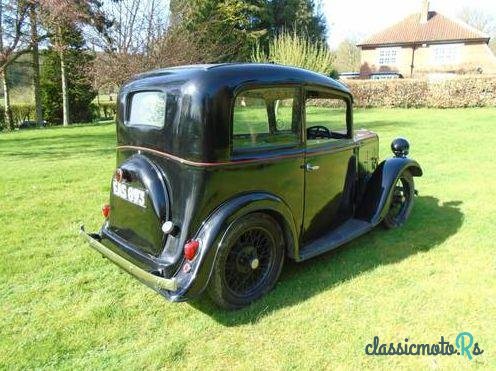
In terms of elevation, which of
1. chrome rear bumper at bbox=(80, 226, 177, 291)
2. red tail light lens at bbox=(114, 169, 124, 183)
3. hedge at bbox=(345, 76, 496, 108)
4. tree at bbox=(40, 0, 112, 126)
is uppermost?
tree at bbox=(40, 0, 112, 126)

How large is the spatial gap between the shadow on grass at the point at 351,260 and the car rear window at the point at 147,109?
5.10ft

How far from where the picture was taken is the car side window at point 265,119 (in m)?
3.23

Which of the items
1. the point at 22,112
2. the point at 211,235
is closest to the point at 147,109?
the point at 211,235

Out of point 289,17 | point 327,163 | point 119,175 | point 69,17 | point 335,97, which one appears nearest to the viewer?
point 119,175

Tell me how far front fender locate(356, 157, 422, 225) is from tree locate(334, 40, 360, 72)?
56066 mm

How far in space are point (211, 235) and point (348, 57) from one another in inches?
2371

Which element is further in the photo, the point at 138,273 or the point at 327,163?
the point at 327,163

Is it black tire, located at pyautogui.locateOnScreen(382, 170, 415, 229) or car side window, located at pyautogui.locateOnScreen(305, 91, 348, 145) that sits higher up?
car side window, located at pyautogui.locateOnScreen(305, 91, 348, 145)

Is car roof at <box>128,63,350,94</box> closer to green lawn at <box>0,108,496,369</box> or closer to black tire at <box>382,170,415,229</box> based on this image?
green lawn at <box>0,108,496,369</box>

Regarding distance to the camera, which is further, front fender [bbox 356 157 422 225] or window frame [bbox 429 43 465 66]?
window frame [bbox 429 43 465 66]

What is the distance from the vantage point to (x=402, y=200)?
5207 millimetres

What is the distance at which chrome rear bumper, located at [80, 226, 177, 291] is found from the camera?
2908 mm

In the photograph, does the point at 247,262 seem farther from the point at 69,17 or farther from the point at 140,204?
the point at 69,17

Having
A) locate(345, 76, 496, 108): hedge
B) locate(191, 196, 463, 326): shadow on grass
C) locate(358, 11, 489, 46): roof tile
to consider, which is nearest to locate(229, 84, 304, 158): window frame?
locate(191, 196, 463, 326): shadow on grass
